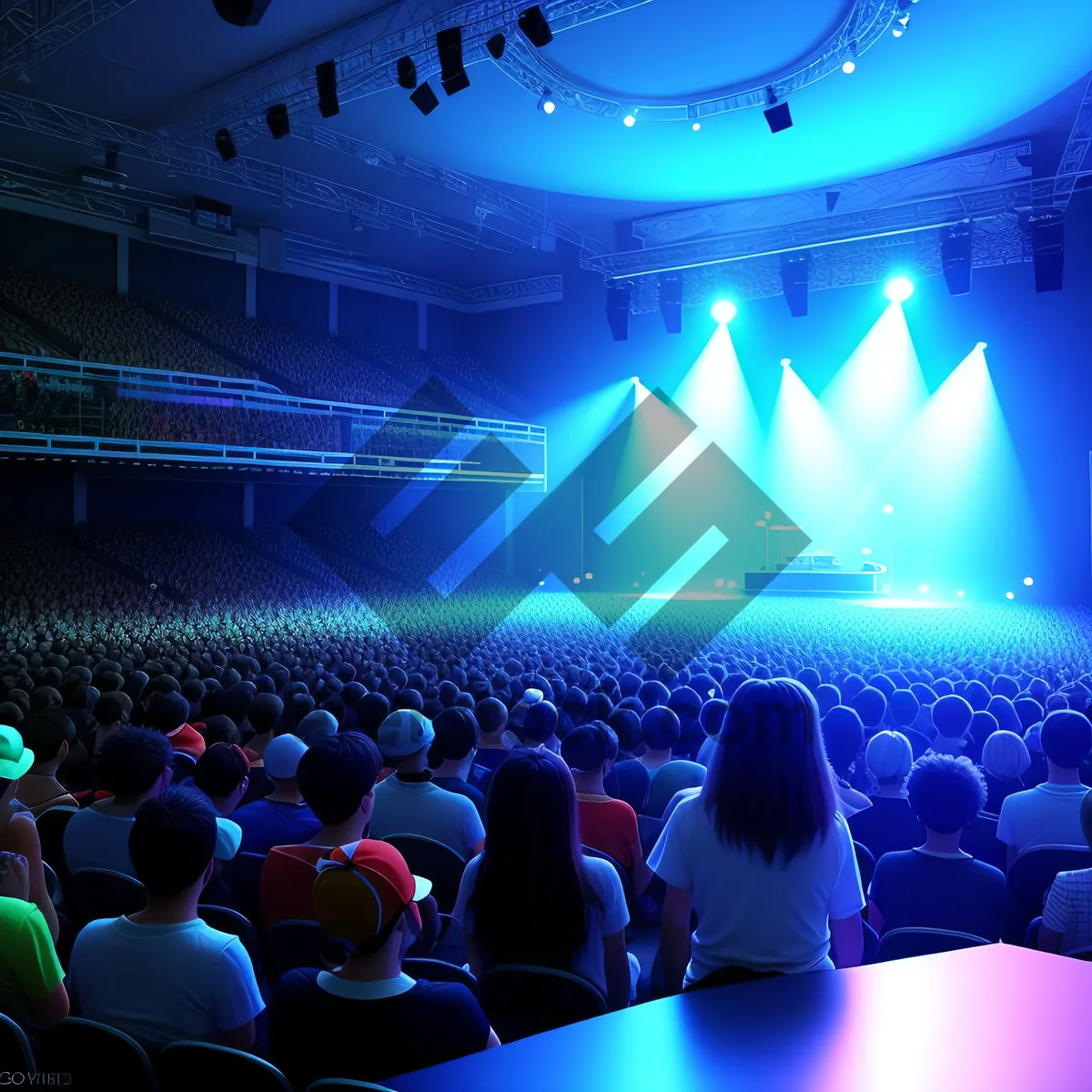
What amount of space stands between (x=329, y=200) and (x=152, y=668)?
10416 millimetres

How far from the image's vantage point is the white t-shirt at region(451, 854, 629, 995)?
2.27 metres

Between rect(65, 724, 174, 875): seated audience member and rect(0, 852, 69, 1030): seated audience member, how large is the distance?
3.07 ft

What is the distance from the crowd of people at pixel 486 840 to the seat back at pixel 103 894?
5 cm

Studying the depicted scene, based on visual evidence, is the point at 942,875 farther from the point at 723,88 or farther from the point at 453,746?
the point at 723,88

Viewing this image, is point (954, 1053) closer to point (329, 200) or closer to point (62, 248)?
point (329, 200)

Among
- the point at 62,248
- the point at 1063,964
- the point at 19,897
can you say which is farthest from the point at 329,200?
the point at 1063,964

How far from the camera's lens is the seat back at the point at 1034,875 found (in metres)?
2.90

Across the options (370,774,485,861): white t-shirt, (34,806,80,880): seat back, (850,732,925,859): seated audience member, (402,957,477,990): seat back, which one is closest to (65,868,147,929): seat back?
(34,806,80,880): seat back

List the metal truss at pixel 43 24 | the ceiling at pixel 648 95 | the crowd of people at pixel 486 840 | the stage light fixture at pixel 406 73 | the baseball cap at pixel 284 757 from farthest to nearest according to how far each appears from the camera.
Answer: the ceiling at pixel 648 95, the metal truss at pixel 43 24, the stage light fixture at pixel 406 73, the baseball cap at pixel 284 757, the crowd of people at pixel 486 840

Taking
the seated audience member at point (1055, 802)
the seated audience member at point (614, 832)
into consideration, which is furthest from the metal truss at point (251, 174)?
the seated audience member at point (1055, 802)

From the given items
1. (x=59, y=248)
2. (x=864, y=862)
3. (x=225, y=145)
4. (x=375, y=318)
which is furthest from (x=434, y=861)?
(x=375, y=318)

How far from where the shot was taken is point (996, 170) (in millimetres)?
13891

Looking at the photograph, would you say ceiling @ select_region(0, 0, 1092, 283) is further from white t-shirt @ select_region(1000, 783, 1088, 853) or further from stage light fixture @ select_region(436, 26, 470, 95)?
white t-shirt @ select_region(1000, 783, 1088, 853)

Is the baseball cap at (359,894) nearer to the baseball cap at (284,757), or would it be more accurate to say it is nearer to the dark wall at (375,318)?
the baseball cap at (284,757)
